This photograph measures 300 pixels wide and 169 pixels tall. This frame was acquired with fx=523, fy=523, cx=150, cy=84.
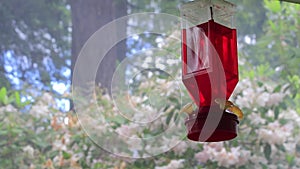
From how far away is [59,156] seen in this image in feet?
6.41

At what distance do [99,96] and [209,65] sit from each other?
121 cm

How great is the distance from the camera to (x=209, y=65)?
Result: 861 millimetres

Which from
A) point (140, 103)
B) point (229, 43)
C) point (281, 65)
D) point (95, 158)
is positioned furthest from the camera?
point (281, 65)

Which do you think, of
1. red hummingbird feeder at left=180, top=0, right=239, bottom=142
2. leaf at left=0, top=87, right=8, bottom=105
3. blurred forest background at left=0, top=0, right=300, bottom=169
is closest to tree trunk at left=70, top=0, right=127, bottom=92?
blurred forest background at left=0, top=0, right=300, bottom=169

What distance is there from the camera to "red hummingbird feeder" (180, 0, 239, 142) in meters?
0.85

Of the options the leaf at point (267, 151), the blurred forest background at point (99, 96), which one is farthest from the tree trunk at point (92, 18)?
the leaf at point (267, 151)

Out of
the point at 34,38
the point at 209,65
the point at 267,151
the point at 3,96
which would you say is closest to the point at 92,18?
the point at 34,38

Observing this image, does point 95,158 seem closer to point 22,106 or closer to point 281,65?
point 22,106

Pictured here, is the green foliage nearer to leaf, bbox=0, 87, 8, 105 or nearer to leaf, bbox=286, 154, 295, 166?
leaf, bbox=0, 87, 8, 105

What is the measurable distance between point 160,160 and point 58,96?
1.54ft

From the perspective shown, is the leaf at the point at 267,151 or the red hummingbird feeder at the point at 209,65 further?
the leaf at the point at 267,151

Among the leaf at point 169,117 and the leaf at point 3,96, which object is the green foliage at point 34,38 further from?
the leaf at point 169,117

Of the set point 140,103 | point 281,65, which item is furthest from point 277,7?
point 140,103

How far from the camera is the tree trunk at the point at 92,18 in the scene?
210 cm
